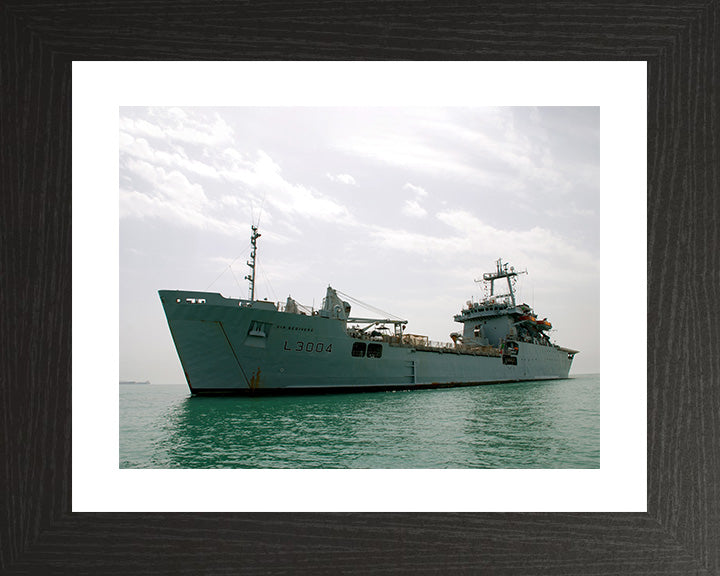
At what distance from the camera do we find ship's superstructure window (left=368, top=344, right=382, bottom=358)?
941cm

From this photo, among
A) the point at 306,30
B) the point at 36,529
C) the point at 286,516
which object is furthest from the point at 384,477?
the point at 306,30

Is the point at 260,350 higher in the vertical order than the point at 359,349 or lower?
higher

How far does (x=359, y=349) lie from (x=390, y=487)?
710cm

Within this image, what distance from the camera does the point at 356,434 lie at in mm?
5121

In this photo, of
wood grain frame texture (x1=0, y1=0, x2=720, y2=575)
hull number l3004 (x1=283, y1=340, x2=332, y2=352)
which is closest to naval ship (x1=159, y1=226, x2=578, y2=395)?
hull number l3004 (x1=283, y1=340, x2=332, y2=352)

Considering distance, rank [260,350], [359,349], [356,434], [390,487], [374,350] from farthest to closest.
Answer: [374,350], [359,349], [260,350], [356,434], [390,487]

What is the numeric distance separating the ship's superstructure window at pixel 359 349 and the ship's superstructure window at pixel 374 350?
17cm

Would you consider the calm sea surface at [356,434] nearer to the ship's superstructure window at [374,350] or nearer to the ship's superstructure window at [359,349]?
the ship's superstructure window at [359,349]

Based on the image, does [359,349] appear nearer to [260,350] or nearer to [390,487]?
[260,350]

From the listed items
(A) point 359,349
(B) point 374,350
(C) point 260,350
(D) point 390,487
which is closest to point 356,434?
(D) point 390,487

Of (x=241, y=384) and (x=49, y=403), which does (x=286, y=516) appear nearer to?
(x=49, y=403)

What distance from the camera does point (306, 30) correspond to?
2.10 meters

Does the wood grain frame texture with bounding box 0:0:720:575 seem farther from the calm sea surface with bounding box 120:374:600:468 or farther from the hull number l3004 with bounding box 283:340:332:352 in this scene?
the hull number l3004 with bounding box 283:340:332:352

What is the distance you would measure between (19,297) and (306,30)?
186cm
